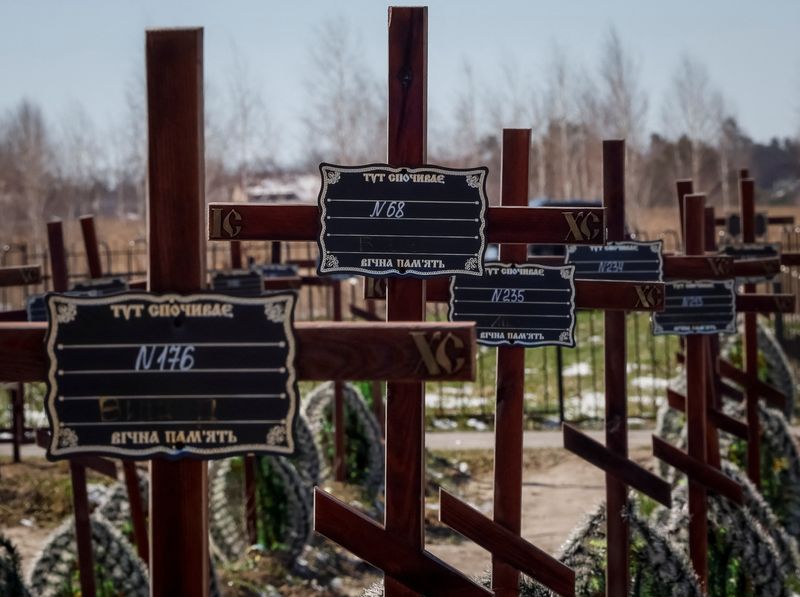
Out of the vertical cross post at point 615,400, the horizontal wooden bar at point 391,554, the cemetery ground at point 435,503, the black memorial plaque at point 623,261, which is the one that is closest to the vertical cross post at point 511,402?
the vertical cross post at point 615,400

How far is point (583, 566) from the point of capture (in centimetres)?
476

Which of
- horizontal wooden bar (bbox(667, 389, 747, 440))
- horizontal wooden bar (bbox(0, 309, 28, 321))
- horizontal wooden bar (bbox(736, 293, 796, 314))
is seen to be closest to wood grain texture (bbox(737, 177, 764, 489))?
horizontal wooden bar (bbox(667, 389, 747, 440))

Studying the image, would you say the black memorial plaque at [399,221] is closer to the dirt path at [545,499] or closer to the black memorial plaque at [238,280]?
the dirt path at [545,499]

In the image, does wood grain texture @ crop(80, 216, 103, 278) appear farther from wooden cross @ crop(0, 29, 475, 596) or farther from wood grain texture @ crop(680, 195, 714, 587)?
wooden cross @ crop(0, 29, 475, 596)

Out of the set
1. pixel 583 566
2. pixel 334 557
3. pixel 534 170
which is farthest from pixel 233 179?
pixel 583 566

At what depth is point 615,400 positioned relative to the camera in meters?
4.80

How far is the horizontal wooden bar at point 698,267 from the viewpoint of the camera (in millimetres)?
5395

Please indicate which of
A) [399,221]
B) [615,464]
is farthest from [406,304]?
[615,464]

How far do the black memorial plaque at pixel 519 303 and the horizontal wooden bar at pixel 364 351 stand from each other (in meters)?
1.63

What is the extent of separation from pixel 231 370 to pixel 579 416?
979 centimetres

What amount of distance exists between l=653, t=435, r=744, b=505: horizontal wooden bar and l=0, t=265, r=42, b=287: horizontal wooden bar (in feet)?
8.78

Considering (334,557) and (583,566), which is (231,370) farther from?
(334,557)

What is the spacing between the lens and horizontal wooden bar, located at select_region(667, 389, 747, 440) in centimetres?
616

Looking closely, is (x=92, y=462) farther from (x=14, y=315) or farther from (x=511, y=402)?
(x=511, y=402)
